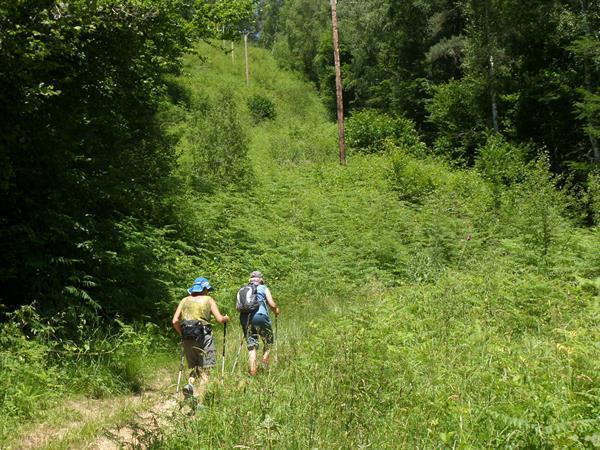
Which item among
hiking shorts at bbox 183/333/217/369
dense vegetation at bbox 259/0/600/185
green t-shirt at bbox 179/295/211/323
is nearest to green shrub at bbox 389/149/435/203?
dense vegetation at bbox 259/0/600/185

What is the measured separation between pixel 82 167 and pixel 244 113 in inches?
1026

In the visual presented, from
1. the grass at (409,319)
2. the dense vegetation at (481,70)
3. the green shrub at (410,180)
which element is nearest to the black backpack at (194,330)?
the grass at (409,319)

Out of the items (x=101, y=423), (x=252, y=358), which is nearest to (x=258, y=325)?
(x=252, y=358)

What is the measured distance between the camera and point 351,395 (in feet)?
15.1

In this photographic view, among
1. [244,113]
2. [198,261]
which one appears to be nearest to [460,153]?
[244,113]

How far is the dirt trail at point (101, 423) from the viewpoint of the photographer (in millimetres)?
4945

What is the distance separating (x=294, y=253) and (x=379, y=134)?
1730 cm

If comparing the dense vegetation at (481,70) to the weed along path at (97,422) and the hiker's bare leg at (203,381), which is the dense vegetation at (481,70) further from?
the weed along path at (97,422)

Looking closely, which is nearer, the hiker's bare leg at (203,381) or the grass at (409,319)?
the grass at (409,319)

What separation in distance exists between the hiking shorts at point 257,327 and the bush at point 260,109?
29800 mm

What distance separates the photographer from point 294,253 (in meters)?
14.5

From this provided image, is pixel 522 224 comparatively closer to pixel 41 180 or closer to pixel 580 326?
→ pixel 580 326

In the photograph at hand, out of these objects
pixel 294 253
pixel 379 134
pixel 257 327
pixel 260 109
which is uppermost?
pixel 260 109

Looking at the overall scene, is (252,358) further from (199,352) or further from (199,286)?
(199,286)
